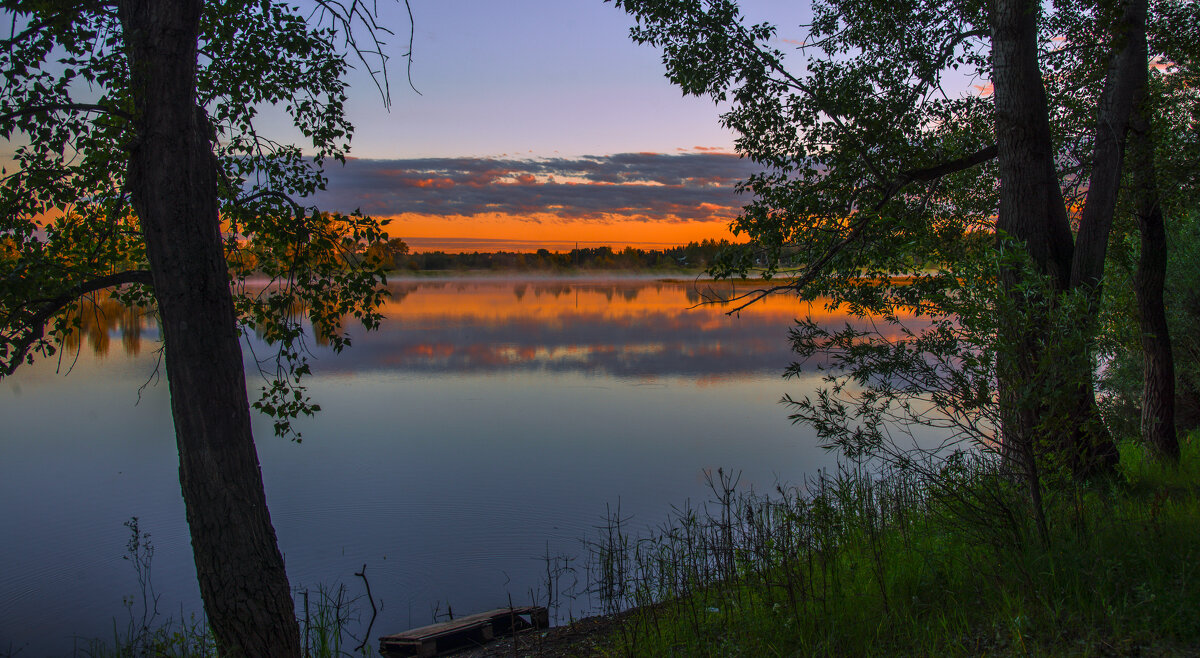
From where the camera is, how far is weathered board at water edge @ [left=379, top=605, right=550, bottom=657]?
21.7 ft

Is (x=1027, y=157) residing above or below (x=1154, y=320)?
above

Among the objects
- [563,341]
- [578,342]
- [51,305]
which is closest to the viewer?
[51,305]

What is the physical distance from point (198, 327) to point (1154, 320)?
10.2 metres

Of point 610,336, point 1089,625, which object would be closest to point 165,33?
point 1089,625

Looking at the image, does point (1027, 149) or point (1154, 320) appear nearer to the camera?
point (1027, 149)

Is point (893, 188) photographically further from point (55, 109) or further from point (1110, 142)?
point (55, 109)

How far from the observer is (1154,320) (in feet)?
29.2

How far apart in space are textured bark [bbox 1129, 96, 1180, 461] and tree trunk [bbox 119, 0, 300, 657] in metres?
9.29

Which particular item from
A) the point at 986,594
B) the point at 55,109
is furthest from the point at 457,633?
the point at 55,109

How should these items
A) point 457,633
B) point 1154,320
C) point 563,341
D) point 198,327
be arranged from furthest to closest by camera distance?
point 563,341 → point 1154,320 → point 457,633 → point 198,327

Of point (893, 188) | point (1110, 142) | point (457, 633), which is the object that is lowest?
point (457, 633)

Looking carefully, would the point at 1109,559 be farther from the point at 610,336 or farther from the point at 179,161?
the point at 610,336

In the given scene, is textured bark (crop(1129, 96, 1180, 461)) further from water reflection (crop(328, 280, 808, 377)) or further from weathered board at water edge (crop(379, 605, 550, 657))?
water reflection (crop(328, 280, 808, 377))

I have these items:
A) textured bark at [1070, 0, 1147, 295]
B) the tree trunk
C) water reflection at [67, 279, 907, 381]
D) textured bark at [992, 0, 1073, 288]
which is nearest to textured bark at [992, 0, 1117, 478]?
textured bark at [992, 0, 1073, 288]
